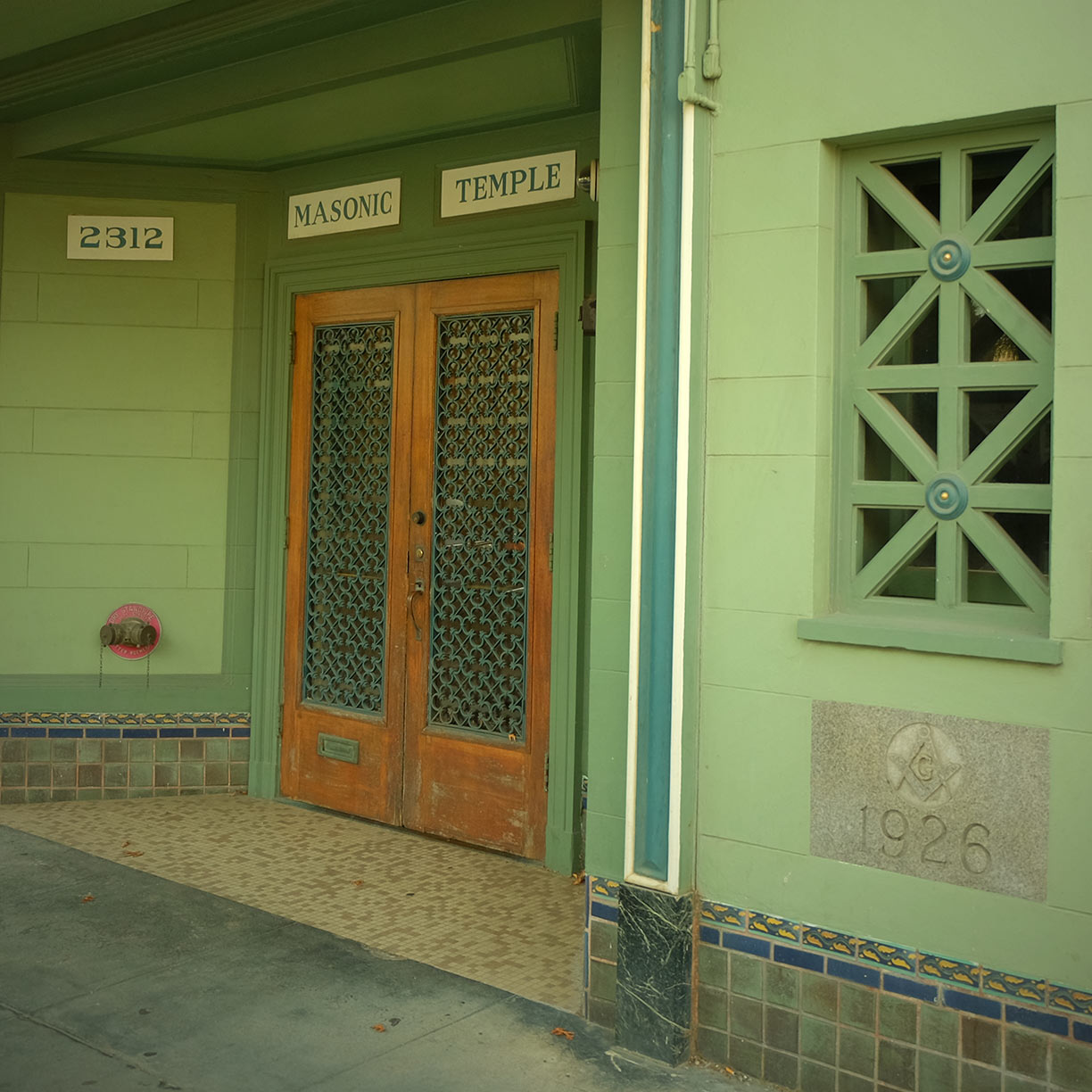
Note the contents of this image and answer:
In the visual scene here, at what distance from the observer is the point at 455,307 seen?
556cm

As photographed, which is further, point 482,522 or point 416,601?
point 416,601

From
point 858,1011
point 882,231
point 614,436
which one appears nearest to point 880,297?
point 882,231

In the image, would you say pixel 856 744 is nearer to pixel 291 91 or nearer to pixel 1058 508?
pixel 1058 508

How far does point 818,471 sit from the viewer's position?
10.8 ft

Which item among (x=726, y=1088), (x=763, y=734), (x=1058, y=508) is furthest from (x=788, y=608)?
(x=726, y=1088)

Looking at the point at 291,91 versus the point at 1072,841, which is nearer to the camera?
the point at 1072,841

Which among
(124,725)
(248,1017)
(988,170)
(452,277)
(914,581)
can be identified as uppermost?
(452,277)

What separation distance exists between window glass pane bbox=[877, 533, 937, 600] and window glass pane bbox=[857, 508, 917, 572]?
0.09m

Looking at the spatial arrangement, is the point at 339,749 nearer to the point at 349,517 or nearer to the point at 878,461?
the point at 349,517

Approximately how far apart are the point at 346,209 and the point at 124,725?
280 centimetres

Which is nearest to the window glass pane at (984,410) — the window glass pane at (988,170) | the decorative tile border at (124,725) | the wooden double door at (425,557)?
the window glass pane at (988,170)

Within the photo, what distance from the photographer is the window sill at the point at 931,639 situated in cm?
291

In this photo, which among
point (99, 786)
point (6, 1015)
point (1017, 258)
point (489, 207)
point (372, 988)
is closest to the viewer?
point (1017, 258)

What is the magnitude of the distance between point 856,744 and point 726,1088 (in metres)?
1.00
